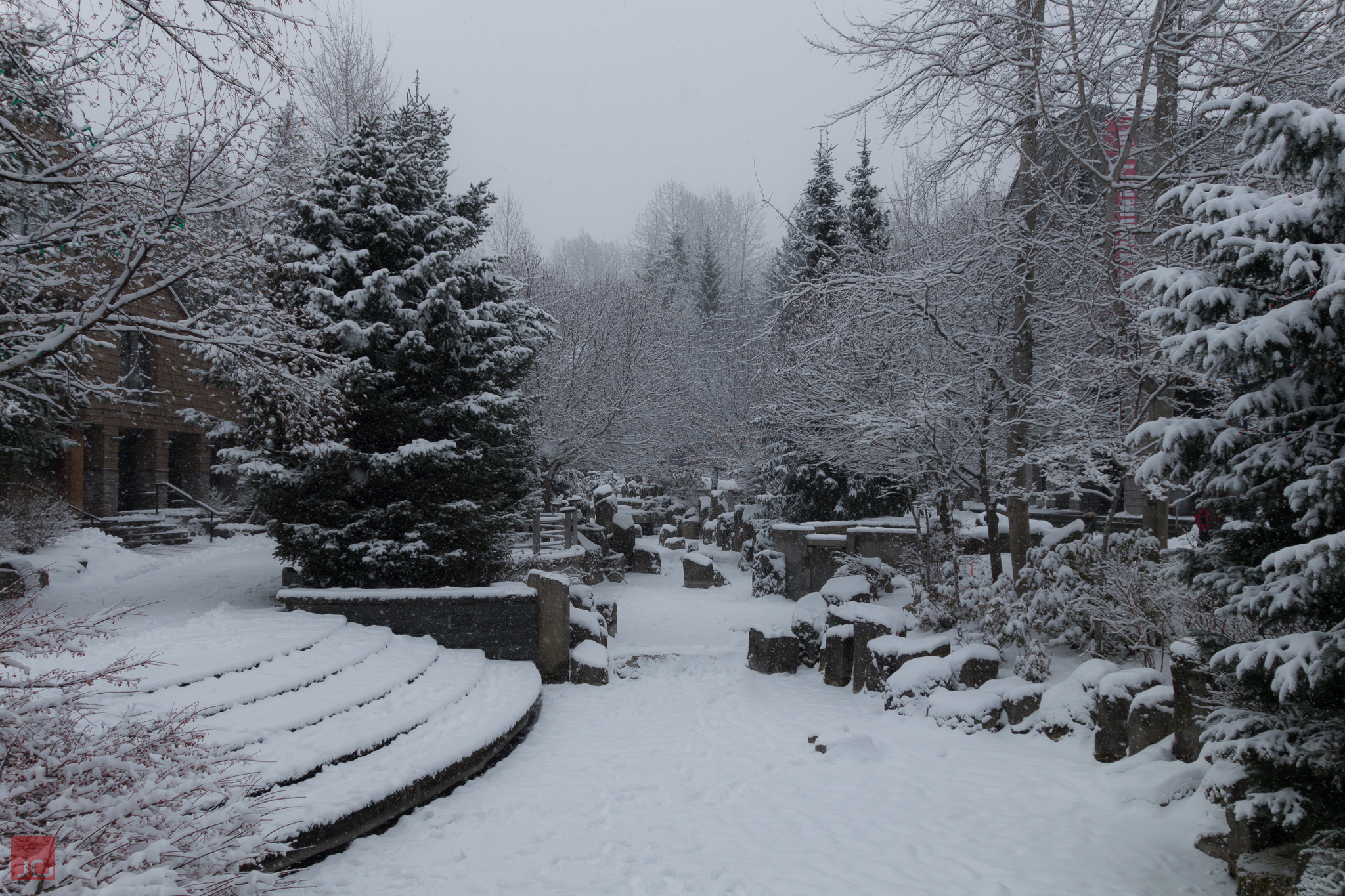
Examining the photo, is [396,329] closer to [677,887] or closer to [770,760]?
[770,760]

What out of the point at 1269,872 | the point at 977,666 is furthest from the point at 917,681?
the point at 1269,872

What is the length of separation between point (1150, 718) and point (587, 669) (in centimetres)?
613

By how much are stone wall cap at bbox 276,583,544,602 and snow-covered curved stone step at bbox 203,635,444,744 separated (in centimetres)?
67

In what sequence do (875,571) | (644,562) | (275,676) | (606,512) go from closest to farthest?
(275,676)
(875,571)
(644,562)
(606,512)

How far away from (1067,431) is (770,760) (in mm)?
5237

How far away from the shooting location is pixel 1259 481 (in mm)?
3914

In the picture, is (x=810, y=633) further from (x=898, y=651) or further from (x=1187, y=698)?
(x=1187, y=698)

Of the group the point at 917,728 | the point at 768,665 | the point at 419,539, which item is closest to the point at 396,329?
the point at 419,539

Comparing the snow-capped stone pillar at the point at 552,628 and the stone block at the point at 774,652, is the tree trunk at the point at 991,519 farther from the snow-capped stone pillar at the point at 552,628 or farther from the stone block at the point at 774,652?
the snow-capped stone pillar at the point at 552,628

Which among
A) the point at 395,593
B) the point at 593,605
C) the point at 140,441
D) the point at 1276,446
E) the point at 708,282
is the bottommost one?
the point at 593,605

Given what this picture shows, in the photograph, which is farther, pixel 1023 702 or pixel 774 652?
pixel 774 652

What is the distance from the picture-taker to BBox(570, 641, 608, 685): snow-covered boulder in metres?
9.49

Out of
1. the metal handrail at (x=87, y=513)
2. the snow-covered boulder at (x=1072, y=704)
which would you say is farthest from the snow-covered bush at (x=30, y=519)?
the snow-covered boulder at (x=1072, y=704)

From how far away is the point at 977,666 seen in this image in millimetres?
7617
